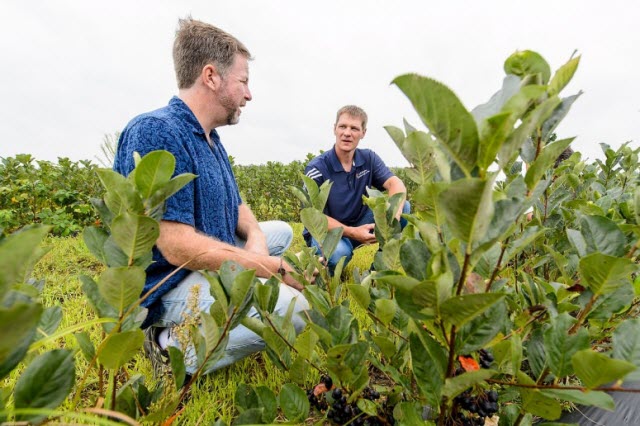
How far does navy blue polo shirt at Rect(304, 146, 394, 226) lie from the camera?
443cm

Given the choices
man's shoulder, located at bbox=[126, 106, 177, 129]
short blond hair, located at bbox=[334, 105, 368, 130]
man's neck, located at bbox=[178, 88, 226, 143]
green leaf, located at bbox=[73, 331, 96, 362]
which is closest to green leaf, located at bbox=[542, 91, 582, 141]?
green leaf, located at bbox=[73, 331, 96, 362]

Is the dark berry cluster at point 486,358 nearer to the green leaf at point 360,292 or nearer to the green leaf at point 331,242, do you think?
the green leaf at point 360,292

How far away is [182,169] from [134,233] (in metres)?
1.38

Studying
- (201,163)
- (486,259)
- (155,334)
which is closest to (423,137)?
(486,259)

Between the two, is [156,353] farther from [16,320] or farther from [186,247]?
[16,320]

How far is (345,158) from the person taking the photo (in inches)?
178

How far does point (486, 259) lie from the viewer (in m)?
0.86

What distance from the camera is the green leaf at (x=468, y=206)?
488 mm

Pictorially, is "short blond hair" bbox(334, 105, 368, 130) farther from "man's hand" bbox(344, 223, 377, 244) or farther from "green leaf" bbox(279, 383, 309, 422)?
"green leaf" bbox(279, 383, 309, 422)

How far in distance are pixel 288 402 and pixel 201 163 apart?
163cm

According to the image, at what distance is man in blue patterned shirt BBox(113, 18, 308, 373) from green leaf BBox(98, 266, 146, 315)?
898 mm

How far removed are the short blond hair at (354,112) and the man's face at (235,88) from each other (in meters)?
1.87

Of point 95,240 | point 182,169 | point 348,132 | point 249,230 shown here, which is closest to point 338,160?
point 348,132

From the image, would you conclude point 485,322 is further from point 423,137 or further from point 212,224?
point 212,224
